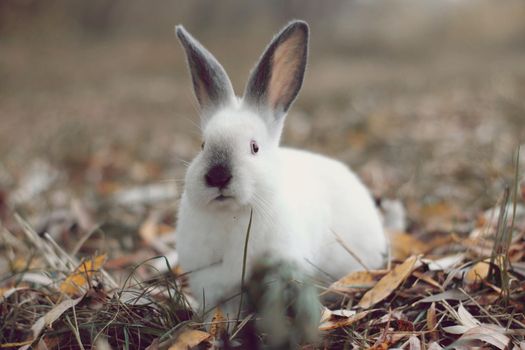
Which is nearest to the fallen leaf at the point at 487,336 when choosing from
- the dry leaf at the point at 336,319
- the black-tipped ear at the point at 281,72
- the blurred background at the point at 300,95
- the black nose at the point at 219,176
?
the dry leaf at the point at 336,319

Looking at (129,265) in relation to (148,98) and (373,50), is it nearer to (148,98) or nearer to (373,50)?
(148,98)

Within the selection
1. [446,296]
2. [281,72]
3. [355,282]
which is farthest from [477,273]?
[281,72]

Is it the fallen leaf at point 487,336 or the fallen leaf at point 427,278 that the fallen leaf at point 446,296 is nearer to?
the fallen leaf at point 427,278

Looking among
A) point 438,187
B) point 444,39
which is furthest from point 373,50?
point 438,187

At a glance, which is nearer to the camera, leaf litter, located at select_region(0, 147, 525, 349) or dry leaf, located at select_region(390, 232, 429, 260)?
leaf litter, located at select_region(0, 147, 525, 349)

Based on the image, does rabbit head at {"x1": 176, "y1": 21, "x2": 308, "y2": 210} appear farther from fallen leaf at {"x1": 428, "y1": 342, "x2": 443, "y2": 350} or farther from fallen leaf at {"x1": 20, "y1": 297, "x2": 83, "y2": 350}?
fallen leaf at {"x1": 428, "y1": 342, "x2": 443, "y2": 350}

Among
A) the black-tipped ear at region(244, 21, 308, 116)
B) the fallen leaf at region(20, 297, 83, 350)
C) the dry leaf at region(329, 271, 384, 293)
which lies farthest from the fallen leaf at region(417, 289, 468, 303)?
the fallen leaf at region(20, 297, 83, 350)
